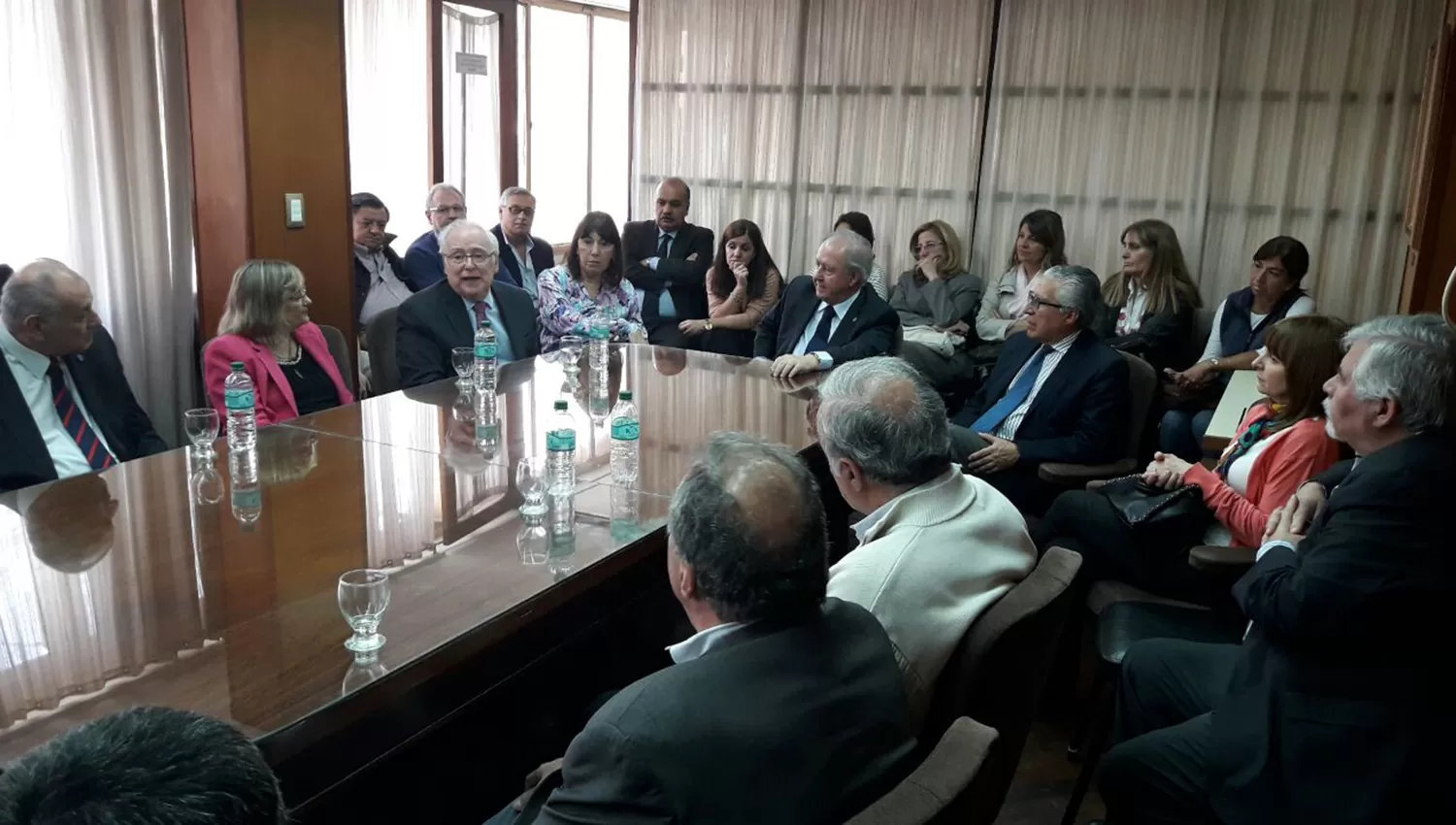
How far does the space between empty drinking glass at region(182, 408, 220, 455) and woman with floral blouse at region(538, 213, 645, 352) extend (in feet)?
6.15

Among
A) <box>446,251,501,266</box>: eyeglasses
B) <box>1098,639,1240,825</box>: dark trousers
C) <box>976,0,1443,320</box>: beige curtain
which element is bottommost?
<box>1098,639,1240,825</box>: dark trousers

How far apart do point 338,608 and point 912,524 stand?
0.98 m

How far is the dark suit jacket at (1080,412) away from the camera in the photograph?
3215 millimetres

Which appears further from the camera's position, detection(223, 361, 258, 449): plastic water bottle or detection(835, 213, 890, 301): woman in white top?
detection(835, 213, 890, 301): woman in white top

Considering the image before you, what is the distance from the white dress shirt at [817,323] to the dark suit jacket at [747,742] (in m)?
2.59

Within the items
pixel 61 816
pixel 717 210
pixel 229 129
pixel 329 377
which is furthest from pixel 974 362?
pixel 61 816

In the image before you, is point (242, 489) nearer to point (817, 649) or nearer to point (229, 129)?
point (817, 649)

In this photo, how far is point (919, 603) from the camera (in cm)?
166

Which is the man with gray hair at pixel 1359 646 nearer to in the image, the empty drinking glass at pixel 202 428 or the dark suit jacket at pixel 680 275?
the empty drinking glass at pixel 202 428

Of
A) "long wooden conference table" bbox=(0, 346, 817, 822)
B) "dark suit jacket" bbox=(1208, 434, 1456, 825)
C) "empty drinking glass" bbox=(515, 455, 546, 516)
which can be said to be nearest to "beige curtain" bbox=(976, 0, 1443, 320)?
"long wooden conference table" bbox=(0, 346, 817, 822)

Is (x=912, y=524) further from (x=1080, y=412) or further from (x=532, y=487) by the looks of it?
(x=1080, y=412)

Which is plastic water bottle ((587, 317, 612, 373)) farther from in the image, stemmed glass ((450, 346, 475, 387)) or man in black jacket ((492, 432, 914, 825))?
man in black jacket ((492, 432, 914, 825))

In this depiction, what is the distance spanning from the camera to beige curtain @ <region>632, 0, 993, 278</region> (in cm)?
596

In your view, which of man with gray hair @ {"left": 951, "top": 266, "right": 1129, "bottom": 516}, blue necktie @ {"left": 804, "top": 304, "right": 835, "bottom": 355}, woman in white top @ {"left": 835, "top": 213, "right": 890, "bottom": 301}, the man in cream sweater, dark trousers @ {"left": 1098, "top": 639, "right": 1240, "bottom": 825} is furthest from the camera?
woman in white top @ {"left": 835, "top": 213, "right": 890, "bottom": 301}
